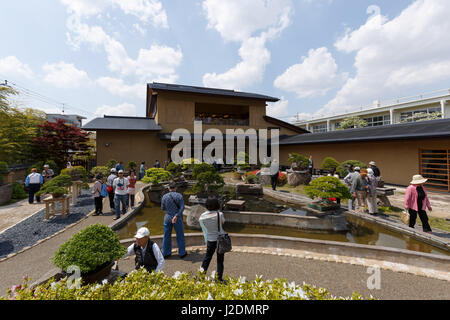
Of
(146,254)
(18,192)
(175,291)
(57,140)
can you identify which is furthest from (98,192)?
(57,140)

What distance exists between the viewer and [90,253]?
2740 millimetres

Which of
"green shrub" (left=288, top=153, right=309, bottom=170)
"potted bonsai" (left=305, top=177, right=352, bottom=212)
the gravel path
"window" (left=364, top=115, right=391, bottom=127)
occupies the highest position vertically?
"window" (left=364, top=115, right=391, bottom=127)

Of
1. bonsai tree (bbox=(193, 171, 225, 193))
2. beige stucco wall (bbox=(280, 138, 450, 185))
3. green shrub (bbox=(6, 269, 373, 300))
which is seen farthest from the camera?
beige stucco wall (bbox=(280, 138, 450, 185))

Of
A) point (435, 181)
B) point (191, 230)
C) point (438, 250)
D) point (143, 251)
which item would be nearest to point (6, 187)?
point (191, 230)

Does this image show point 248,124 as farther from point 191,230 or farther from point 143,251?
point 143,251

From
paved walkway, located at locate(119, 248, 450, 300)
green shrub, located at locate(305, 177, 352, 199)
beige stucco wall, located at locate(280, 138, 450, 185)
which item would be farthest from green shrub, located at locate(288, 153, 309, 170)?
paved walkway, located at locate(119, 248, 450, 300)

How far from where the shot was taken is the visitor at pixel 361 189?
730cm

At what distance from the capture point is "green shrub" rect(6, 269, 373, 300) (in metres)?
1.90

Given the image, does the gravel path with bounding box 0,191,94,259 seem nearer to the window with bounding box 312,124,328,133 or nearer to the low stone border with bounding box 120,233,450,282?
the low stone border with bounding box 120,233,450,282

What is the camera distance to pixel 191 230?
6.53 m

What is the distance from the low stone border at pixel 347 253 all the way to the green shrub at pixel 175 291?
113 inches

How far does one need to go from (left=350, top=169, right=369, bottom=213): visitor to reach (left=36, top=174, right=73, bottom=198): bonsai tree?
10839 mm

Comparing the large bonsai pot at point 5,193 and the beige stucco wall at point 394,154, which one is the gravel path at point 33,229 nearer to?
the large bonsai pot at point 5,193

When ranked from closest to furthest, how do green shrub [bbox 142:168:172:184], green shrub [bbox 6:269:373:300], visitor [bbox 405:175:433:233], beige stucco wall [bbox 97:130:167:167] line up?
green shrub [bbox 6:269:373:300] → visitor [bbox 405:175:433:233] → green shrub [bbox 142:168:172:184] → beige stucco wall [bbox 97:130:167:167]
